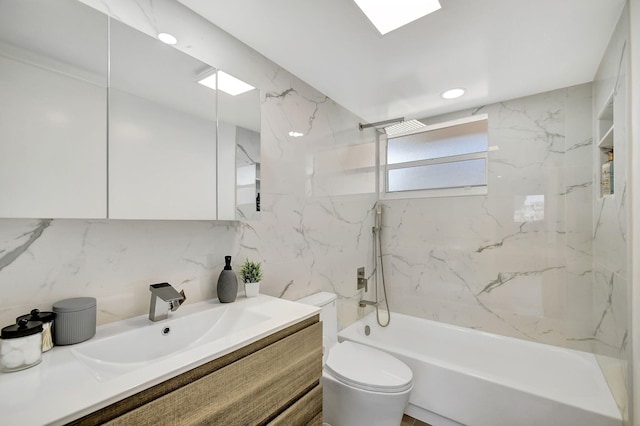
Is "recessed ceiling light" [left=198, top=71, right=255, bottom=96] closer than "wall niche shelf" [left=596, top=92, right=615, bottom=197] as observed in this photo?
Yes

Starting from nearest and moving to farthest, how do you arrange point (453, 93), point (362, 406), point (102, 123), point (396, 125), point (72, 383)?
point (72, 383), point (102, 123), point (362, 406), point (453, 93), point (396, 125)

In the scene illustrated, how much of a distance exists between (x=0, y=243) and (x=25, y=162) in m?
0.26

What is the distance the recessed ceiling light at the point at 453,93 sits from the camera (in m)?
2.21

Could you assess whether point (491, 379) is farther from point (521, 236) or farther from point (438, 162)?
point (438, 162)

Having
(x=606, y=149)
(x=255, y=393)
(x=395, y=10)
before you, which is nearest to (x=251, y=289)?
(x=255, y=393)

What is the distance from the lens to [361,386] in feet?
5.19

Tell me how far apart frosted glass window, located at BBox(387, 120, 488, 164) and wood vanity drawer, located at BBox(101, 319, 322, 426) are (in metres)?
2.18

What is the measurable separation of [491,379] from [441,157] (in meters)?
1.85

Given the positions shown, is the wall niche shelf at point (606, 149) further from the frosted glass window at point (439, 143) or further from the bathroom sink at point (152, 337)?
the bathroom sink at point (152, 337)

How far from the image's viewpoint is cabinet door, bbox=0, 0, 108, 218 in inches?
33.6

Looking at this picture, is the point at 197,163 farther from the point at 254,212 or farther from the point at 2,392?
the point at 2,392

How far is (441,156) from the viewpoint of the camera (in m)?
2.79

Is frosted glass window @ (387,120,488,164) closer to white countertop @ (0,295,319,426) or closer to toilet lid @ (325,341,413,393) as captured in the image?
toilet lid @ (325,341,413,393)

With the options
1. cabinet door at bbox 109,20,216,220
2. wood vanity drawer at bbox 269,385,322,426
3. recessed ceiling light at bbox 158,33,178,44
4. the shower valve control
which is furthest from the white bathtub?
recessed ceiling light at bbox 158,33,178,44
